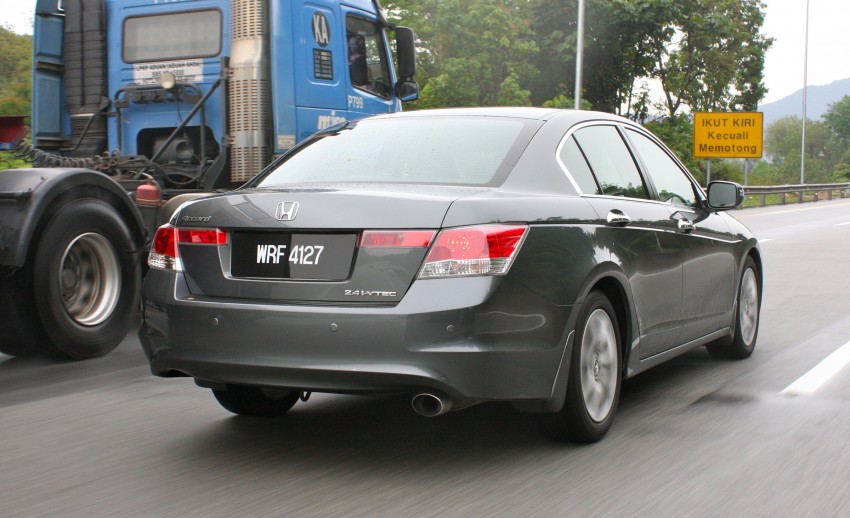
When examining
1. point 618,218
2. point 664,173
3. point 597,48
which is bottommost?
point 618,218

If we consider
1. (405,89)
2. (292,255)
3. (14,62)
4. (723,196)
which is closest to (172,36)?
(405,89)

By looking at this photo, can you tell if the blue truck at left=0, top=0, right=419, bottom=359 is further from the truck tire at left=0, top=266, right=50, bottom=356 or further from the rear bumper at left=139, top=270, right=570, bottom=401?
the rear bumper at left=139, top=270, right=570, bottom=401

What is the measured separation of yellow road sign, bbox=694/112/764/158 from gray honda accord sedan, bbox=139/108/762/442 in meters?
39.8

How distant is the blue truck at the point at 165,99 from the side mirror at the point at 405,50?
0.01m

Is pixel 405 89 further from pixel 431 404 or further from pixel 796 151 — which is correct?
pixel 796 151

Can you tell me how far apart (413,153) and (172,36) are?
18.1ft

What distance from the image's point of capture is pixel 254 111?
9469 millimetres

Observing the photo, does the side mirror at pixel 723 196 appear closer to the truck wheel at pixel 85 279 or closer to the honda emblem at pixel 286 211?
the honda emblem at pixel 286 211

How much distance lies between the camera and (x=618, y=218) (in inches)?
210

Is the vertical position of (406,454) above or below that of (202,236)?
below

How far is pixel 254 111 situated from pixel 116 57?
1.70 metres

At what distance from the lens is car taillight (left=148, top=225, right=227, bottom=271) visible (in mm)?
4711

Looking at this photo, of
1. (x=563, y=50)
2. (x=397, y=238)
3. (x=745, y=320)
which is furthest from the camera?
(x=563, y=50)

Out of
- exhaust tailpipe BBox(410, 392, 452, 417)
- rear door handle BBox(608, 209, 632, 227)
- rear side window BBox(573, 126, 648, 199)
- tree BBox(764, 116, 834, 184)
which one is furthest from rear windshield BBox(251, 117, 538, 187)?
tree BBox(764, 116, 834, 184)
